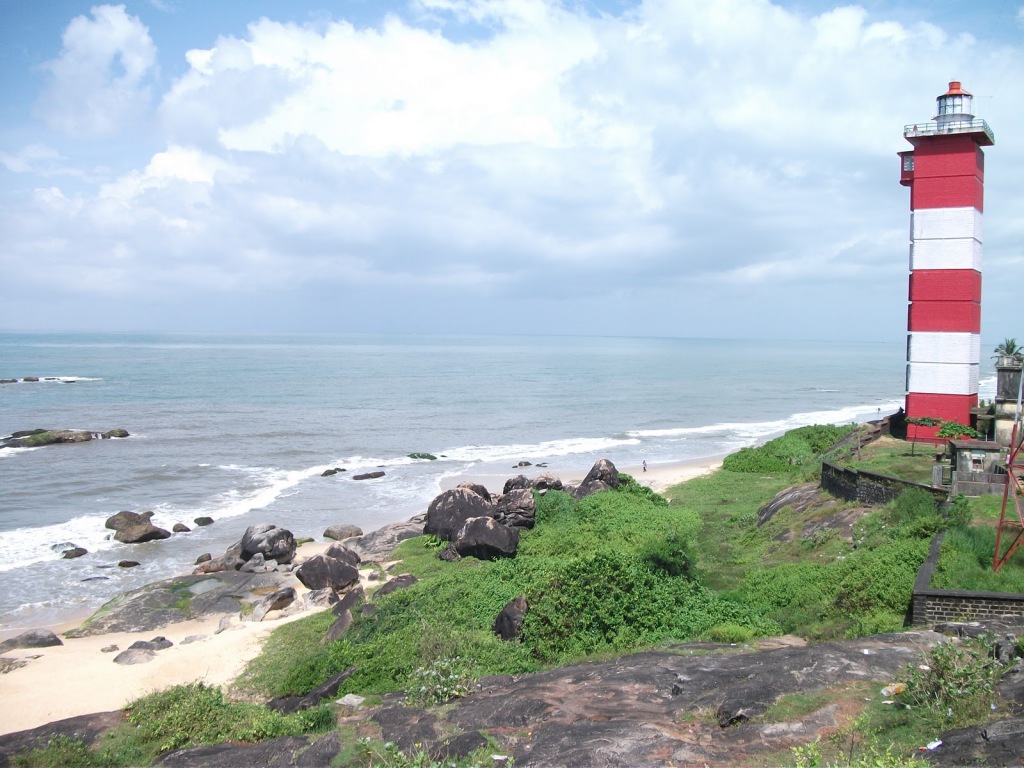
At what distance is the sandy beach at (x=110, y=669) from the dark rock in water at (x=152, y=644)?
219 millimetres

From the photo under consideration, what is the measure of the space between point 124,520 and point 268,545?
777 centimetres

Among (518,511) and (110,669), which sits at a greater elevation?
(518,511)

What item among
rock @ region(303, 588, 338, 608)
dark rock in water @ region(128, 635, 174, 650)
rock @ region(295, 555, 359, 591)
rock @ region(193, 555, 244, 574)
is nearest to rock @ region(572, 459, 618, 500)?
rock @ region(295, 555, 359, 591)

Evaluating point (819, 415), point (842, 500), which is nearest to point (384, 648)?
point (842, 500)

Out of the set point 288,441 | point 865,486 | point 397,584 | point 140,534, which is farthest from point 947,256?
point 288,441

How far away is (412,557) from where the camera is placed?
24.0 metres

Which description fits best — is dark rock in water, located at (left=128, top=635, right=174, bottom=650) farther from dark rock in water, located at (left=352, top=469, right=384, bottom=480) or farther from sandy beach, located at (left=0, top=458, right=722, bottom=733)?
dark rock in water, located at (left=352, top=469, right=384, bottom=480)

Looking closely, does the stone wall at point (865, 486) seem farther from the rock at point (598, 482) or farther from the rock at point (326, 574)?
the rock at point (326, 574)

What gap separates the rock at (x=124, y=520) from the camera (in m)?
28.2

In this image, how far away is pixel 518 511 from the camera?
25750mm

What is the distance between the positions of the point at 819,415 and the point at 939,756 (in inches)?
2417

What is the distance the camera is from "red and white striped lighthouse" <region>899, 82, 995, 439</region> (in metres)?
27.8

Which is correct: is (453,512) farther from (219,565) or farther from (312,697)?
(312,697)

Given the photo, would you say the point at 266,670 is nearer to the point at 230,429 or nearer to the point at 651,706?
the point at 651,706
